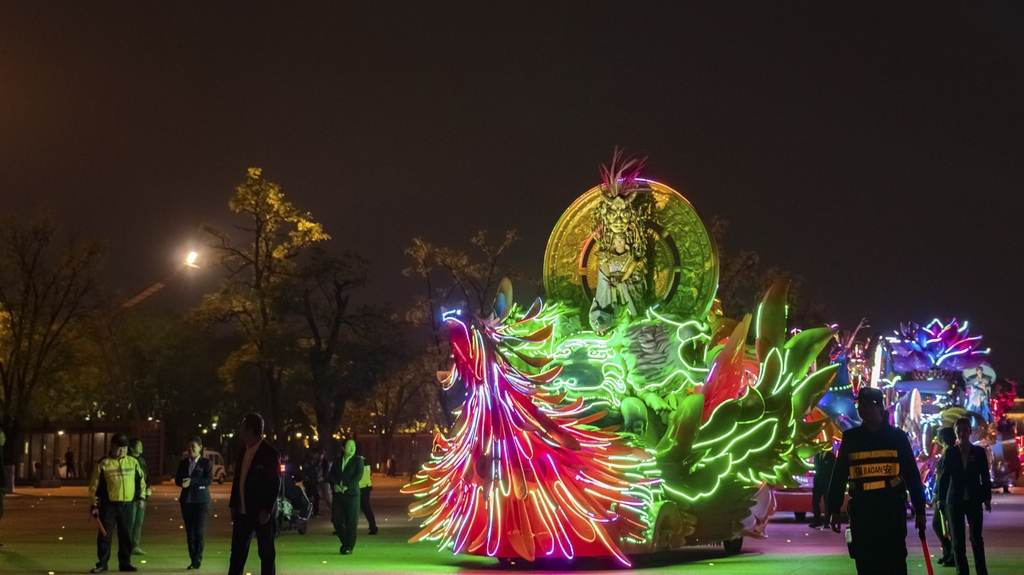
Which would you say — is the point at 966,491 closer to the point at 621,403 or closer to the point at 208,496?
the point at 621,403

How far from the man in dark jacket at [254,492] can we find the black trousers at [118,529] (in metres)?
5.15

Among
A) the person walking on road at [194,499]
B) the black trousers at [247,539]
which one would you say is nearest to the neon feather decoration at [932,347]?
the person walking on road at [194,499]

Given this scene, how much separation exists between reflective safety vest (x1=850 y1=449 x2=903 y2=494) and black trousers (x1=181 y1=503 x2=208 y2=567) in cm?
1005

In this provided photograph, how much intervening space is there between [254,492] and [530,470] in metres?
4.85

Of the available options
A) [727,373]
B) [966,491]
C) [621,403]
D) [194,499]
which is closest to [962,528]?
[966,491]

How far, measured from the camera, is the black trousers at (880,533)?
9.80 metres

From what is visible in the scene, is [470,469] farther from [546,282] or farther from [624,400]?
[546,282]

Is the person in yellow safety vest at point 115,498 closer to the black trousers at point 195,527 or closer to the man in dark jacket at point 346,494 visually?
the black trousers at point 195,527

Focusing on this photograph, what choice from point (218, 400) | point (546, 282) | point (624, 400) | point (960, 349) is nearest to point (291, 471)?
point (546, 282)

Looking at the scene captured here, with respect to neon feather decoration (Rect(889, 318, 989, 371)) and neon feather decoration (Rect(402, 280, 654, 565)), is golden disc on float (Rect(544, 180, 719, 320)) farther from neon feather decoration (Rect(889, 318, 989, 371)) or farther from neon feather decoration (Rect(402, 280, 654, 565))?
neon feather decoration (Rect(889, 318, 989, 371))

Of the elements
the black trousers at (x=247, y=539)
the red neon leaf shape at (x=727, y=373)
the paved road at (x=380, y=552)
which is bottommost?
the paved road at (x=380, y=552)

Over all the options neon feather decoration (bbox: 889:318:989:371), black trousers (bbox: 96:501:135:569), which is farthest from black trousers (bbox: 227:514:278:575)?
neon feather decoration (bbox: 889:318:989:371)

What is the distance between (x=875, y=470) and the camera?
10.0m

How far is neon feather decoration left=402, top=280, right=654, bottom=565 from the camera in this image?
16875mm
